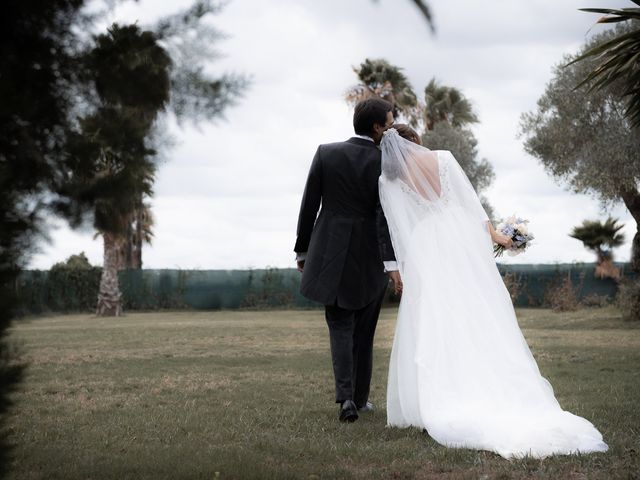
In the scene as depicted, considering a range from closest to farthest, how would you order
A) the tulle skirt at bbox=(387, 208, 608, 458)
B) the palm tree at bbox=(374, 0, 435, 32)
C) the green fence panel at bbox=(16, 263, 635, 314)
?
the palm tree at bbox=(374, 0, 435, 32) → the tulle skirt at bbox=(387, 208, 608, 458) → the green fence panel at bbox=(16, 263, 635, 314)

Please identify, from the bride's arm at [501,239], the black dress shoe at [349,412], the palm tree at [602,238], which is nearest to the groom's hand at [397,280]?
the bride's arm at [501,239]

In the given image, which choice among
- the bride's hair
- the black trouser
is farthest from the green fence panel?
the bride's hair

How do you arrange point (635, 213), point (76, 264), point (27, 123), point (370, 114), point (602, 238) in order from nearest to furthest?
point (27, 123), point (370, 114), point (635, 213), point (602, 238), point (76, 264)

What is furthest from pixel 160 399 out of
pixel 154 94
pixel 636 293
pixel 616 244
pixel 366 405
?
pixel 616 244

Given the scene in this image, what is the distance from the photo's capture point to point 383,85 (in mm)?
34000

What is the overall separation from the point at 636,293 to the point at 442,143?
15221 millimetres

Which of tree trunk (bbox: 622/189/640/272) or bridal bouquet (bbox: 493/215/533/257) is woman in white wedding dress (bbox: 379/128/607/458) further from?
tree trunk (bbox: 622/189/640/272)

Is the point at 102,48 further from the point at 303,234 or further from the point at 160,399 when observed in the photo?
the point at 160,399

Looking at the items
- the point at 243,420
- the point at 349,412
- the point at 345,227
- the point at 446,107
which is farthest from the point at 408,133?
the point at 446,107

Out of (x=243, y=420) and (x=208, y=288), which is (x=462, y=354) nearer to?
(x=243, y=420)

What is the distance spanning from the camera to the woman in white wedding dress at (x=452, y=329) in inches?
208

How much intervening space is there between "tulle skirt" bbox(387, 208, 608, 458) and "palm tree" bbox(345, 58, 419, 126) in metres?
28.1

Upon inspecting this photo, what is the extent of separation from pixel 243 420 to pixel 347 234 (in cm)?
156

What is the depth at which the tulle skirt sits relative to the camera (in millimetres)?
5258
